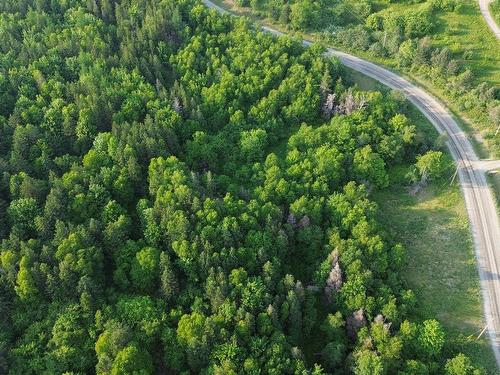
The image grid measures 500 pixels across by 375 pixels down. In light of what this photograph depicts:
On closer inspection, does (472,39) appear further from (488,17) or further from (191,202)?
(191,202)

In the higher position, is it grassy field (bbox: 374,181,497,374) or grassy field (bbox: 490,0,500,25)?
grassy field (bbox: 490,0,500,25)

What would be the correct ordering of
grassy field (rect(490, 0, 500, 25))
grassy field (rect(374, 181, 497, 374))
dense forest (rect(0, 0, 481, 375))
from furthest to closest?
grassy field (rect(490, 0, 500, 25))
grassy field (rect(374, 181, 497, 374))
dense forest (rect(0, 0, 481, 375))

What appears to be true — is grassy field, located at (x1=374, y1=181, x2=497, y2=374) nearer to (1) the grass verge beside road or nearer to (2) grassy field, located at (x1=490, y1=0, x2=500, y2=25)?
(1) the grass verge beside road

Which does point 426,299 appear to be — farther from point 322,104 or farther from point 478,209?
point 322,104

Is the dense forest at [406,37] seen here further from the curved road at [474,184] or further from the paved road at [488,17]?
the curved road at [474,184]

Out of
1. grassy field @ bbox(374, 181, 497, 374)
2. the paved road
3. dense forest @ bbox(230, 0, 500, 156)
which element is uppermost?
the paved road

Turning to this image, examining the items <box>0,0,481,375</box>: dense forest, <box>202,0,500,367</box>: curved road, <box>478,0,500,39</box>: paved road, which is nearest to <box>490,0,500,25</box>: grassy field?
<box>478,0,500,39</box>: paved road
